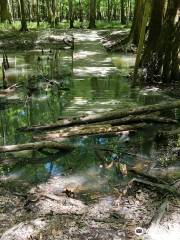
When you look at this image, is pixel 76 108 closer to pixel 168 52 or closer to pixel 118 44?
pixel 168 52

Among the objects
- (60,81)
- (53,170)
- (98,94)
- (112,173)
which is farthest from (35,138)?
(60,81)

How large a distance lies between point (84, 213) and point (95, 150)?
2422mm

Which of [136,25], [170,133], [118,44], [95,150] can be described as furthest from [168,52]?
[118,44]

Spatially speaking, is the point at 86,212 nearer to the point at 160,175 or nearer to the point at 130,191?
the point at 130,191

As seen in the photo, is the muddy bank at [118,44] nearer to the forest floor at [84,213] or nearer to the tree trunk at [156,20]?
the tree trunk at [156,20]

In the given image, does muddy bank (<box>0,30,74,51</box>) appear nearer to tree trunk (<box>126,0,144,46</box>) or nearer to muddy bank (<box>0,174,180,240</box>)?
tree trunk (<box>126,0,144,46</box>)

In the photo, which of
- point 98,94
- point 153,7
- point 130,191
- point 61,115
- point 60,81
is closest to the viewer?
point 130,191

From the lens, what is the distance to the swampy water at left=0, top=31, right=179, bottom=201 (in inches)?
289

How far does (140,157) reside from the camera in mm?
7875

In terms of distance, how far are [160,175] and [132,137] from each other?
73.6 inches

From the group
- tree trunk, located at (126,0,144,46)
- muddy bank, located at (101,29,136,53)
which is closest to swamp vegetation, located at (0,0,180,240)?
tree trunk, located at (126,0,144,46)

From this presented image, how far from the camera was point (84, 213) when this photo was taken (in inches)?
233

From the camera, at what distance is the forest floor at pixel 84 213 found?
546 cm

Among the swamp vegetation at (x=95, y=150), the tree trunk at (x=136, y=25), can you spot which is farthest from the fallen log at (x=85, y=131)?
the tree trunk at (x=136, y=25)
